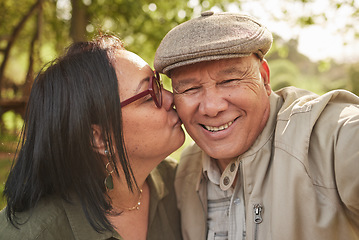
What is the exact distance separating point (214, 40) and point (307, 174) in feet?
3.10

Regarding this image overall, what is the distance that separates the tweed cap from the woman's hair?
1.45 feet

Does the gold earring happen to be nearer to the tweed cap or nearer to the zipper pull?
the tweed cap

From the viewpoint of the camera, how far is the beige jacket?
1.98 meters

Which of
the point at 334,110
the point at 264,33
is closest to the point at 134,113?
the point at 264,33

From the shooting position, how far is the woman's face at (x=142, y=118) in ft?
8.44

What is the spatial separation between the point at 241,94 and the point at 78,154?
1.14 metres

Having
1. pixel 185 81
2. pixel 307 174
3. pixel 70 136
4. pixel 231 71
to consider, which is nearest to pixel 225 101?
pixel 231 71

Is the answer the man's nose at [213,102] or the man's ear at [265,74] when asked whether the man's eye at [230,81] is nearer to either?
the man's nose at [213,102]

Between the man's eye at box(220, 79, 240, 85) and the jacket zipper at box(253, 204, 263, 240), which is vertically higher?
the man's eye at box(220, 79, 240, 85)

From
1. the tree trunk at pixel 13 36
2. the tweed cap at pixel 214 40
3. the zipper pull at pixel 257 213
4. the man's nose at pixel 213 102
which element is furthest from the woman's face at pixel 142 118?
the tree trunk at pixel 13 36

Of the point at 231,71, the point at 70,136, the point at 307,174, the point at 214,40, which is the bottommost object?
the point at 307,174

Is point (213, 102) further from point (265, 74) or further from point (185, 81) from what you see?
point (265, 74)

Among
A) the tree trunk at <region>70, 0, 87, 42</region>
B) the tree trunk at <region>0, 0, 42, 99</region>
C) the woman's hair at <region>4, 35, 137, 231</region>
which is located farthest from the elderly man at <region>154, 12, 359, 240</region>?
the tree trunk at <region>0, 0, 42, 99</region>

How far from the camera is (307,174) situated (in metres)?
2.08
